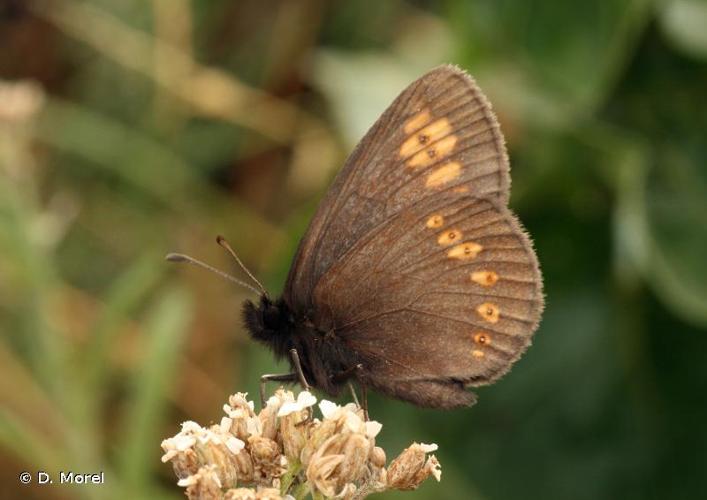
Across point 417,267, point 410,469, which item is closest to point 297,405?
point 410,469

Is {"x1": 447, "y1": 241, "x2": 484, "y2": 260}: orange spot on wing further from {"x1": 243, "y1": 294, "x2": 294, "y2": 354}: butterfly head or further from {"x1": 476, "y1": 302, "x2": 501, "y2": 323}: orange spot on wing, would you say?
{"x1": 243, "y1": 294, "x2": 294, "y2": 354}: butterfly head

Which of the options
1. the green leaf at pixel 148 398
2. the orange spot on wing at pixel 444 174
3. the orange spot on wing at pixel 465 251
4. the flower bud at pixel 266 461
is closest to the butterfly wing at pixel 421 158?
the orange spot on wing at pixel 444 174

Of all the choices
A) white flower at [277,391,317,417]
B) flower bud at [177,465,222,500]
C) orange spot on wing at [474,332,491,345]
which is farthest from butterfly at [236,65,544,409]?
flower bud at [177,465,222,500]

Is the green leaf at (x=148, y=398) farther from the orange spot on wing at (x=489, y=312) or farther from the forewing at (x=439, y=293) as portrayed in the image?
the orange spot on wing at (x=489, y=312)

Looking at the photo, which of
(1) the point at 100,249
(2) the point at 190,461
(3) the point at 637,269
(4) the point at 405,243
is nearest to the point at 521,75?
(3) the point at 637,269

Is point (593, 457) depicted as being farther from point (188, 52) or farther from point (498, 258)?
point (188, 52)
